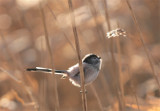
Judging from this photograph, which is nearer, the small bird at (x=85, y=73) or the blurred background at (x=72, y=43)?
the small bird at (x=85, y=73)

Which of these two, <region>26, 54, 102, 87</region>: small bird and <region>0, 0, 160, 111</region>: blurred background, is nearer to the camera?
<region>26, 54, 102, 87</region>: small bird

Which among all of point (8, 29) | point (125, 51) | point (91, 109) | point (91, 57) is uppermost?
point (8, 29)

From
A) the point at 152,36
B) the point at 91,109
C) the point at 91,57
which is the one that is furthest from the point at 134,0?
the point at 91,57

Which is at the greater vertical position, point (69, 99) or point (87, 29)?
point (87, 29)

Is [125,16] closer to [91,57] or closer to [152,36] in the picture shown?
[152,36]

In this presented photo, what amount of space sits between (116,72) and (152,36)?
197 cm

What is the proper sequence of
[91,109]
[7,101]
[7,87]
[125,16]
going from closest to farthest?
1. [7,101]
2. [7,87]
3. [91,109]
4. [125,16]

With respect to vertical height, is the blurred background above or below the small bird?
above

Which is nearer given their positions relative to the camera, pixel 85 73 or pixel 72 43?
pixel 85 73

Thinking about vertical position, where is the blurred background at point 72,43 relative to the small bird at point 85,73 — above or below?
above

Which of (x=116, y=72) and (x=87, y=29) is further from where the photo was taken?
(x=87, y=29)

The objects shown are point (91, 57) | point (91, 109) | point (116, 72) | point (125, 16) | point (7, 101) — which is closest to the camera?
point (116, 72)

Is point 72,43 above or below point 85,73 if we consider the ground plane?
above

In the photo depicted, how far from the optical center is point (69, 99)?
11.9ft
